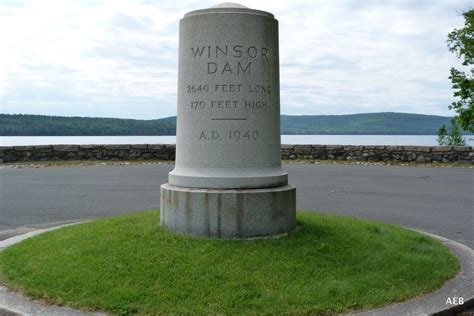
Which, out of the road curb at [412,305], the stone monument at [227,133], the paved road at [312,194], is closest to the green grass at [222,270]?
the road curb at [412,305]

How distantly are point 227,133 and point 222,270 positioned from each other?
66.2 inches

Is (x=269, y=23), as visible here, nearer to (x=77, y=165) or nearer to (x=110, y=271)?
(x=110, y=271)

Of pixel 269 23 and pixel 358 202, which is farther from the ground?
pixel 269 23

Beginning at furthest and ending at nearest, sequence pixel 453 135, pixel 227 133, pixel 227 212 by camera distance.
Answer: pixel 453 135, pixel 227 133, pixel 227 212

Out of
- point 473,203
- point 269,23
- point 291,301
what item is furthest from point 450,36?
point 291,301

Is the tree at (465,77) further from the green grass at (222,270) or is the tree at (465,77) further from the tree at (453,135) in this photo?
the green grass at (222,270)

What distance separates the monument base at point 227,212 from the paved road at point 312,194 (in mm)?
2828

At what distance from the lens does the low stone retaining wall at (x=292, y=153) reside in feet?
62.1

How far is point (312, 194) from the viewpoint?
11.4m

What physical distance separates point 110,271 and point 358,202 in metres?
6.72

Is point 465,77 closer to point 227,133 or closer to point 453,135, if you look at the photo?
point 453,135

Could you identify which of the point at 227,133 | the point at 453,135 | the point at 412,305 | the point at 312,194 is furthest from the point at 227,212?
the point at 453,135

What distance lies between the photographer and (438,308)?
404 centimetres

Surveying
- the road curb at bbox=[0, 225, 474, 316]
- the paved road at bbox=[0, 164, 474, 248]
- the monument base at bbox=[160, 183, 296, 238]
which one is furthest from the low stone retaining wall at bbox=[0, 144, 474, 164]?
the road curb at bbox=[0, 225, 474, 316]
